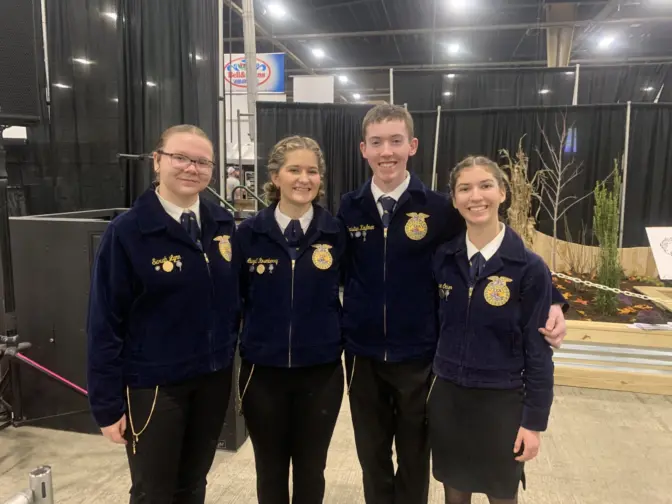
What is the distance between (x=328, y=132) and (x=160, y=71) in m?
3.12

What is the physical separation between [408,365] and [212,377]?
62 cm

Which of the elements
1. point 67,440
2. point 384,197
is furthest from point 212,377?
point 67,440

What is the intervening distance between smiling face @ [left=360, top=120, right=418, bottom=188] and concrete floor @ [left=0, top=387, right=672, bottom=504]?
1.52 meters

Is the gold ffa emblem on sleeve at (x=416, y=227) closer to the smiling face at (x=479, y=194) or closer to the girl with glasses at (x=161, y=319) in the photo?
the smiling face at (x=479, y=194)

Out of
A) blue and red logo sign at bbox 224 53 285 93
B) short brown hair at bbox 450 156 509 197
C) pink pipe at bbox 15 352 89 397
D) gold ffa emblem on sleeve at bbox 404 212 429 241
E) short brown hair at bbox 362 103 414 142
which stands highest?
blue and red logo sign at bbox 224 53 285 93

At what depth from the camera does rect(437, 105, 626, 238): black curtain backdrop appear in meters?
6.37

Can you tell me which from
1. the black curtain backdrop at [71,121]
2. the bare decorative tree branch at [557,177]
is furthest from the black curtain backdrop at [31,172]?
the bare decorative tree branch at [557,177]

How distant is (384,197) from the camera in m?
1.62

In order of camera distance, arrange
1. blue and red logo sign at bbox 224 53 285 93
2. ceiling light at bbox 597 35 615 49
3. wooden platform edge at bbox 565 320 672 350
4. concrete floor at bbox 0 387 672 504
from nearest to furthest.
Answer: concrete floor at bbox 0 387 672 504 → wooden platform edge at bbox 565 320 672 350 → blue and red logo sign at bbox 224 53 285 93 → ceiling light at bbox 597 35 615 49

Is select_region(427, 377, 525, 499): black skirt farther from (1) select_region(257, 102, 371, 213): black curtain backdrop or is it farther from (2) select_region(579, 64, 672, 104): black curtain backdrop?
(2) select_region(579, 64, 672, 104): black curtain backdrop

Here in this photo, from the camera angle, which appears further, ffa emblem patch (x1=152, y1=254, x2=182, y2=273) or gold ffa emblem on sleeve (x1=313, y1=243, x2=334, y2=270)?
gold ffa emblem on sleeve (x1=313, y1=243, x2=334, y2=270)

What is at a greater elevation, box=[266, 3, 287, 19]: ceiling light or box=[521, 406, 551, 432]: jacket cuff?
box=[266, 3, 287, 19]: ceiling light

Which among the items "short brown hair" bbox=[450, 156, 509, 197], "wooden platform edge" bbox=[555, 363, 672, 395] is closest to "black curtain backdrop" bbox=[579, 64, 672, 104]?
"wooden platform edge" bbox=[555, 363, 672, 395]

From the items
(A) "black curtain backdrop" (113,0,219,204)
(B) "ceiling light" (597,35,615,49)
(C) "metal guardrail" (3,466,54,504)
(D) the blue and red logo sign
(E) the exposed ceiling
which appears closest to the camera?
(C) "metal guardrail" (3,466,54,504)
